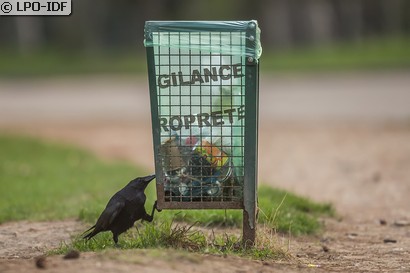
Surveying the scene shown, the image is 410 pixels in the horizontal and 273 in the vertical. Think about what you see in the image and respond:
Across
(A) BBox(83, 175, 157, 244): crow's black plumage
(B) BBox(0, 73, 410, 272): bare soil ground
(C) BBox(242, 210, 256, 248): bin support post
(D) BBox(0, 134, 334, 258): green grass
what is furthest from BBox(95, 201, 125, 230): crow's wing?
(C) BBox(242, 210, 256, 248): bin support post

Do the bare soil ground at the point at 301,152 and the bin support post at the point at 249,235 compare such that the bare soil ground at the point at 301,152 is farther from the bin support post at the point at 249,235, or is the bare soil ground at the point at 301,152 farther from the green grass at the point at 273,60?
the green grass at the point at 273,60

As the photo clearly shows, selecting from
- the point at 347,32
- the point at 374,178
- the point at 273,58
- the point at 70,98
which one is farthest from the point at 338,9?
the point at 374,178

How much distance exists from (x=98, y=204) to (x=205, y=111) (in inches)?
107

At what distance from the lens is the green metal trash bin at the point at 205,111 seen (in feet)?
20.4

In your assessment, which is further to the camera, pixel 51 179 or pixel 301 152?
pixel 301 152

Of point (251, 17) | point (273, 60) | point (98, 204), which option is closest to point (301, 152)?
point (98, 204)

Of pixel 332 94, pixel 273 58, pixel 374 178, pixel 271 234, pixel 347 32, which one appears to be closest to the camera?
pixel 271 234

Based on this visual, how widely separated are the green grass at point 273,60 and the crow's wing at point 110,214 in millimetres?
21303

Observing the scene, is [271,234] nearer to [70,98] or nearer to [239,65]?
[239,65]

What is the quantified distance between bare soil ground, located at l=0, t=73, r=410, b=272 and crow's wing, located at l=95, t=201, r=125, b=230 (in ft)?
1.71

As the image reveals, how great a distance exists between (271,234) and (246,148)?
81 cm

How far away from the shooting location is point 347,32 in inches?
1601

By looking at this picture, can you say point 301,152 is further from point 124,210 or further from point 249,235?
point 124,210

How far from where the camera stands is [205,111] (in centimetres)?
630
